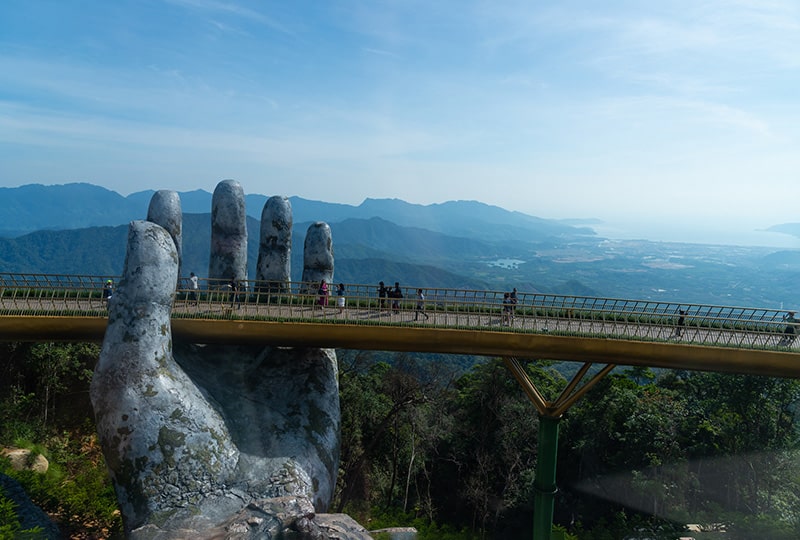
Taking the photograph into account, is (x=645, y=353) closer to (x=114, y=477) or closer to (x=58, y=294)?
(x=114, y=477)

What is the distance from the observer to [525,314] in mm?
19516

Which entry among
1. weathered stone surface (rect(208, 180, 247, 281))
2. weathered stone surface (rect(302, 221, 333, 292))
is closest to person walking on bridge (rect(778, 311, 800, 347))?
weathered stone surface (rect(302, 221, 333, 292))

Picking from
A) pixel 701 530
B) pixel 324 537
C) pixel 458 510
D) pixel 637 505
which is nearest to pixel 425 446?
pixel 458 510

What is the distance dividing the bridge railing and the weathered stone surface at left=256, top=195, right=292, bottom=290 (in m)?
0.61

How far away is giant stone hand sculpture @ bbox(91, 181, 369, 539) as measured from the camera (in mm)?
12773

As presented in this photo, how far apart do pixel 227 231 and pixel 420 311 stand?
25.8 ft

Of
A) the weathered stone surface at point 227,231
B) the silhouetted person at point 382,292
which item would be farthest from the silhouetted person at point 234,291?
the silhouetted person at point 382,292

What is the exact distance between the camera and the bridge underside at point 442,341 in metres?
16.3

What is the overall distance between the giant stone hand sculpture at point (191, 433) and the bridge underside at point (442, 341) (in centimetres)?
174

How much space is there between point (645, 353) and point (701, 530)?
11133mm

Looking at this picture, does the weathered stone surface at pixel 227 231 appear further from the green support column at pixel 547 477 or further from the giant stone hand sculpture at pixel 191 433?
the green support column at pixel 547 477

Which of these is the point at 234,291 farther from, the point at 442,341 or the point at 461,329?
the point at 461,329

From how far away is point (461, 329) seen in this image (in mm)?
17297

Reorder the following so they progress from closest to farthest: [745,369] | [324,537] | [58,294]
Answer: [324,537]
[745,369]
[58,294]
